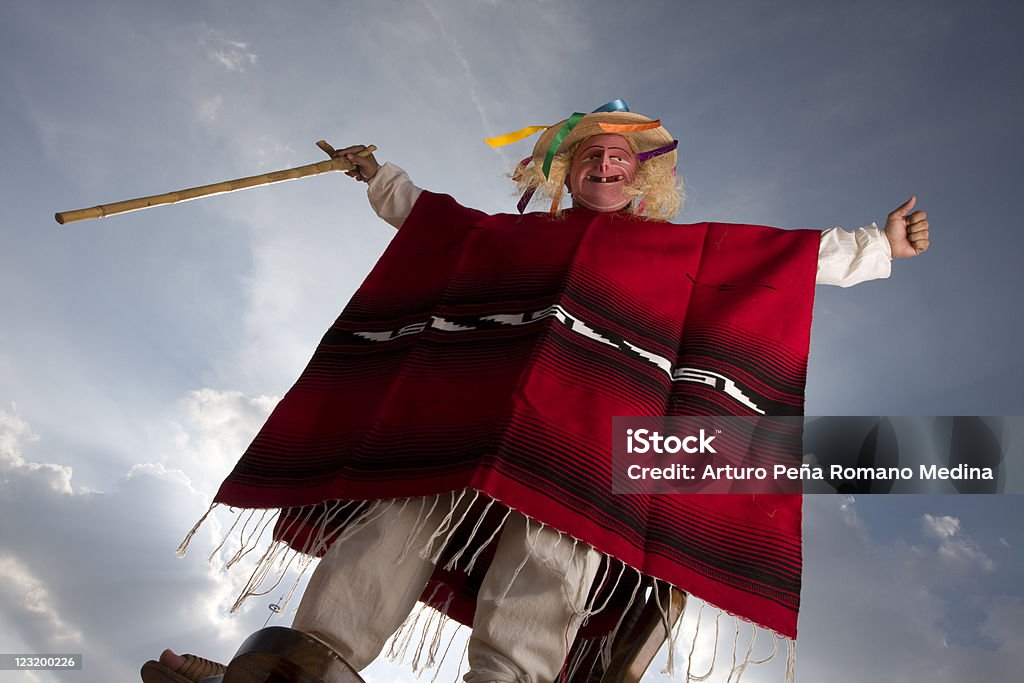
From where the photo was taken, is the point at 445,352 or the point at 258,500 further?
the point at 445,352

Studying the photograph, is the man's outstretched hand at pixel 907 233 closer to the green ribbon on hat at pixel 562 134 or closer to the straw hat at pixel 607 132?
the straw hat at pixel 607 132

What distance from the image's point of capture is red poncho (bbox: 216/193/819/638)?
1.74 meters

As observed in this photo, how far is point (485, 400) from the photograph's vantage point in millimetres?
1865

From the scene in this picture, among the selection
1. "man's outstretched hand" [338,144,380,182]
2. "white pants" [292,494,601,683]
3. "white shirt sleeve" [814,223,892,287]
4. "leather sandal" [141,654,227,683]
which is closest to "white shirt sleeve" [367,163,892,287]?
"white shirt sleeve" [814,223,892,287]

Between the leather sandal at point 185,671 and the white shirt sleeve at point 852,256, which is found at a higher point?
the white shirt sleeve at point 852,256

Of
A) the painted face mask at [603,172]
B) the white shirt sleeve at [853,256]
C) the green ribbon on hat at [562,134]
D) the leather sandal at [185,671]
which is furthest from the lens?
the green ribbon on hat at [562,134]

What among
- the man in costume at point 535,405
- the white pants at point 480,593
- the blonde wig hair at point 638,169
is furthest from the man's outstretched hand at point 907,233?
the white pants at point 480,593

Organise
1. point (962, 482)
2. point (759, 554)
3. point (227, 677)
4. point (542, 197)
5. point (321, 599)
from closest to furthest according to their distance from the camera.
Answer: point (227, 677) → point (321, 599) → point (759, 554) → point (962, 482) → point (542, 197)

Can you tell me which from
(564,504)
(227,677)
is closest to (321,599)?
(227,677)

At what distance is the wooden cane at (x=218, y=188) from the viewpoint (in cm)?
222

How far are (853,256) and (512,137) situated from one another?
100 centimetres

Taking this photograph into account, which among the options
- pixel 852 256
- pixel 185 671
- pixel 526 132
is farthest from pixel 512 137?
pixel 185 671

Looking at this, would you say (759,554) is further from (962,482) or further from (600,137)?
(600,137)

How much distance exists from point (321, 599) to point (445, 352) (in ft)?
2.04
